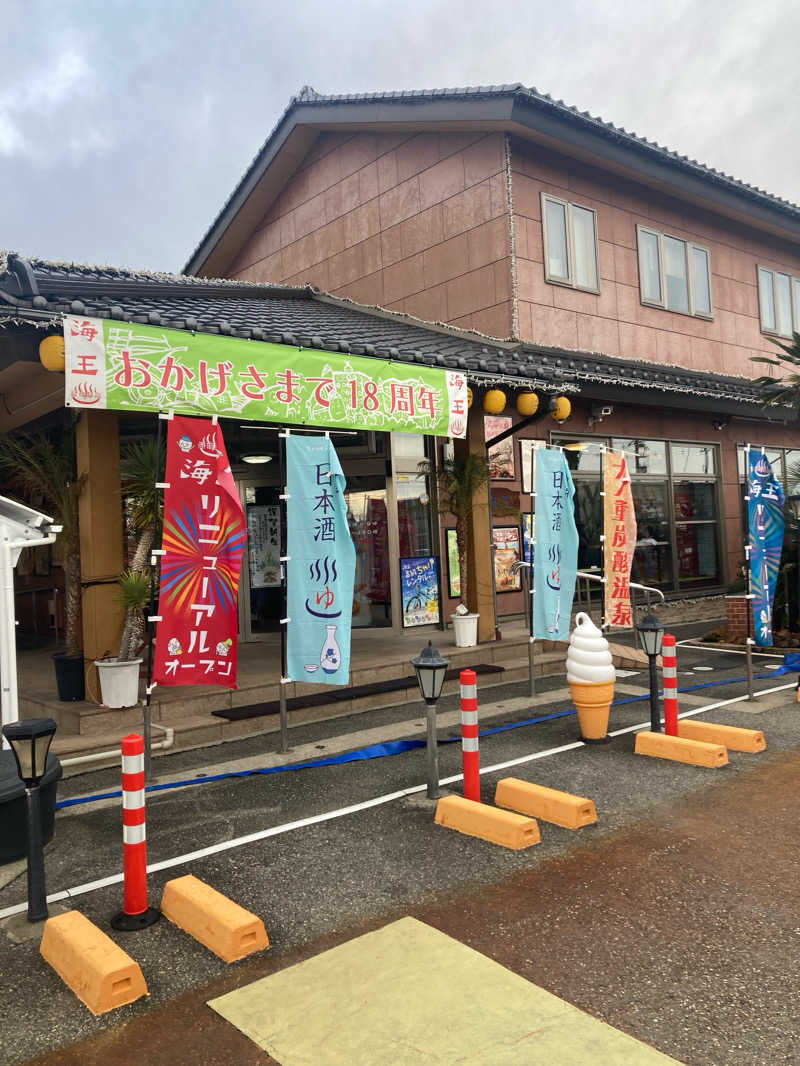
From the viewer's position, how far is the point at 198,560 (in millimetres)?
6324

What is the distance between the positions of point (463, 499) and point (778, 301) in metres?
13.6

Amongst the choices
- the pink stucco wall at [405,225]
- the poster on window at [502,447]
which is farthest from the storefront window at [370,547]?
the pink stucco wall at [405,225]

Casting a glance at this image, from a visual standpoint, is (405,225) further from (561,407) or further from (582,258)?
(561,407)

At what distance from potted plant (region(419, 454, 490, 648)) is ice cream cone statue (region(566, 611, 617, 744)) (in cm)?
349

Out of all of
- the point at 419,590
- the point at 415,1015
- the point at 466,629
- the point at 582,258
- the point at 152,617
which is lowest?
the point at 415,1015

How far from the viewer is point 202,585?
20.8 ft

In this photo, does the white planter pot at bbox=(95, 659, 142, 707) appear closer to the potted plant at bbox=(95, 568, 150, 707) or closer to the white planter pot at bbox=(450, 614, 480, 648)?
the potted plant at bbox=(95, 568, 150, 707)

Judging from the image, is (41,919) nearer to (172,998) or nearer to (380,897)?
(172,998)

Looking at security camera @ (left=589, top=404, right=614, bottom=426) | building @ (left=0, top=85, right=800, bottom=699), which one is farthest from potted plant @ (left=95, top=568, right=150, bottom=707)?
security camera @ (left=589, top=404, right=614, bottom=426)

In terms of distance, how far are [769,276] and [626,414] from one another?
24.3 feet

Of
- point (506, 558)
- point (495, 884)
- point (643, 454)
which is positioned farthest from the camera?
point (643, 454)

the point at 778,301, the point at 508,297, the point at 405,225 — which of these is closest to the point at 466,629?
the point at 508,297

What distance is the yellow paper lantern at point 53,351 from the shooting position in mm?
6488

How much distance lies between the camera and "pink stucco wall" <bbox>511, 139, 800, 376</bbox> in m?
13.9
